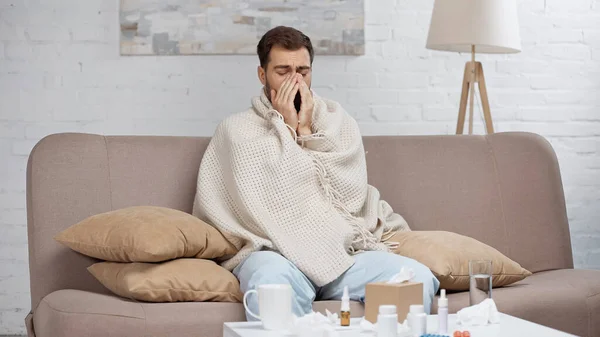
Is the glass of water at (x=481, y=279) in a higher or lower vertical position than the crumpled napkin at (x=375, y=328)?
higher

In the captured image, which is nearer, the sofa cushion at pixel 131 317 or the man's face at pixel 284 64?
the sofa cushion at pixel 131 317

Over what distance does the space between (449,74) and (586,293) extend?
1721mm

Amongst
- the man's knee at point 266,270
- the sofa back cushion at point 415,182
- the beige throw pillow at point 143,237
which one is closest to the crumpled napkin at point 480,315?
the man's knee at point 266,270

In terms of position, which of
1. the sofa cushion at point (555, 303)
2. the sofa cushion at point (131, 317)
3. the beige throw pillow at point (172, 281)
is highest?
the beige throw pillow at point (172, 281)

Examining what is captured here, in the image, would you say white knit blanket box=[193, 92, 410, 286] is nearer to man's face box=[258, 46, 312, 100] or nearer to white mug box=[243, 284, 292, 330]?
man's face box=[258, 46, 312, 100]

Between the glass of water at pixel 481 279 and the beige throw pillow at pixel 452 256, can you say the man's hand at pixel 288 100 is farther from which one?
the glass of water at pixel 481 279

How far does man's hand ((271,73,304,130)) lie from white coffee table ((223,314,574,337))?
109 centimetres

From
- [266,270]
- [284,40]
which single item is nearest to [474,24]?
[284,40]

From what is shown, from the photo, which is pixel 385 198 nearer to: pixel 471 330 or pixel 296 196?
pixel 296 196

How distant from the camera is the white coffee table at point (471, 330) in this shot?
1.83m

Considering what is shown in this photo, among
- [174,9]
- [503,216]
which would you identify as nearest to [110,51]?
[174,9]

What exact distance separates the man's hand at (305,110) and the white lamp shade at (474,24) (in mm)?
801

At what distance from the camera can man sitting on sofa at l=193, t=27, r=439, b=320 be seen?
257cm

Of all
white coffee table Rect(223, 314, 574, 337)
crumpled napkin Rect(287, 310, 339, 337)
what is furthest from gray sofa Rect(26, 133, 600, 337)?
crumpled napkin Rect(287, 310, 339, 337)
